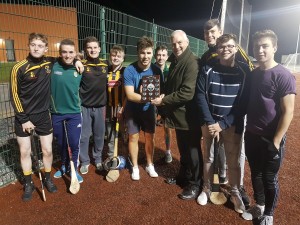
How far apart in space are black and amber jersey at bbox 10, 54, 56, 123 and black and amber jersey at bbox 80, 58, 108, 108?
542 mm

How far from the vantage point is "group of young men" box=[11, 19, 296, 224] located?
2.62 metres

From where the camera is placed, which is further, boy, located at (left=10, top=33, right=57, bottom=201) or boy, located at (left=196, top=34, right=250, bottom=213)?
boy, located at (left=10, top=33, right=57, bottom=201)

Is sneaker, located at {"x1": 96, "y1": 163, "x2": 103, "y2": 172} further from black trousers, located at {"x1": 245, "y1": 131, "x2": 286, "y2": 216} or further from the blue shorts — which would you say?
black trousers, located at {"x1": 245, "y1": 131, "x2": 286, "y2": 216}

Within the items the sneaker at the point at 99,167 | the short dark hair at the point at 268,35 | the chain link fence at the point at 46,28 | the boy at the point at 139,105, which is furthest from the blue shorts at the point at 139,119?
the short dark hair at the point at 268,35

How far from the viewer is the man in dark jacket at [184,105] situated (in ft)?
10.2

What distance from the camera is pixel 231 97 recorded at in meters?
2.87

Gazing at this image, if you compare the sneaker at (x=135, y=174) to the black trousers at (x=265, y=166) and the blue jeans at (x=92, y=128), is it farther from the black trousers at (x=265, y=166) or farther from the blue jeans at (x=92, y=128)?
the black trousers at (x=265, y=166)

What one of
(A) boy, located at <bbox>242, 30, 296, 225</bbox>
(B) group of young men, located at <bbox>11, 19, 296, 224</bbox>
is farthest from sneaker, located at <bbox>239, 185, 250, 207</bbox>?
(A) boy, located at <bbox>242, 30, 296, 225</bbox>

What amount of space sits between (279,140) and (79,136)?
8.68 ft

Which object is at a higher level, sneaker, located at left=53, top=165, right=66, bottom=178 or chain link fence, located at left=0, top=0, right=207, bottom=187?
chain link fence, located at left=0, top=0, right=207, bottom=187

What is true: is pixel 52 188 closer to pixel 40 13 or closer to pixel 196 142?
pixel 196 142

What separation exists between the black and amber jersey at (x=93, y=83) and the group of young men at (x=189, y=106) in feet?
0.05

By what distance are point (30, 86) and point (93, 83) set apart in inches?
36.4

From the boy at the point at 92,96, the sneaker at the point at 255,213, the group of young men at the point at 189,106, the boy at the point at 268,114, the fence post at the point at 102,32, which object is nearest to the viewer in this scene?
the boy at the point at 268,114
